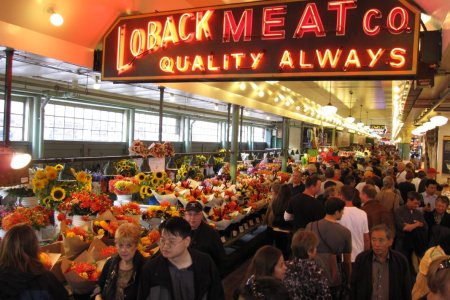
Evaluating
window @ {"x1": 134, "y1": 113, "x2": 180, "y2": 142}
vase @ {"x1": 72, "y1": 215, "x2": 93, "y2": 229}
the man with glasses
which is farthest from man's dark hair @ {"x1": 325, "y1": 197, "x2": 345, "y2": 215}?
window @ {"x1": 134, "y1": 113, "x2": 180, "y2": 142}

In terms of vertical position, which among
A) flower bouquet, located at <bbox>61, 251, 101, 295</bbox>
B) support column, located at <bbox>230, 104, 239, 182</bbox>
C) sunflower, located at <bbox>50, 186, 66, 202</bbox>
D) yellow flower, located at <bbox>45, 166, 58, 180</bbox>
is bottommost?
flower bouquet, located at <bbox>61, 251, 101, 295</bbox>

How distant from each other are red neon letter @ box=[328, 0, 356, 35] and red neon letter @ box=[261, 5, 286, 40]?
52cm

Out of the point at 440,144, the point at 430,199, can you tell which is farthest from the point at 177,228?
the point at 440,144

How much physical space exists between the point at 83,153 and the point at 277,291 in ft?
61.3

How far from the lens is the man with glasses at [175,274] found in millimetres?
2725

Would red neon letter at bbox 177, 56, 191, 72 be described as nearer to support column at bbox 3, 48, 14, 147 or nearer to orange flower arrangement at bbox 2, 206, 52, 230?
support column at bbox 3, 48, 14, 147

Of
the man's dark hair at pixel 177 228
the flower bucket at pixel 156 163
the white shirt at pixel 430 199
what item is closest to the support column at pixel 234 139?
the flower bucket at pixel 156 163

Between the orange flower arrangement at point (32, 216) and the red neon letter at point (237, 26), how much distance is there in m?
2.70

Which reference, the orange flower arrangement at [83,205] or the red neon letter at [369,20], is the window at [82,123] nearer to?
the orange flower arrangement at [83,205]

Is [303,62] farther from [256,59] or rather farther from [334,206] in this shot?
[334,206]

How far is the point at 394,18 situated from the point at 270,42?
119 centimetres

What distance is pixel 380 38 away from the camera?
382 centimetres

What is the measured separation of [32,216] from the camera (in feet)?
13.8

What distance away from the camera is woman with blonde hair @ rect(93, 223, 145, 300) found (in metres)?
3.06
